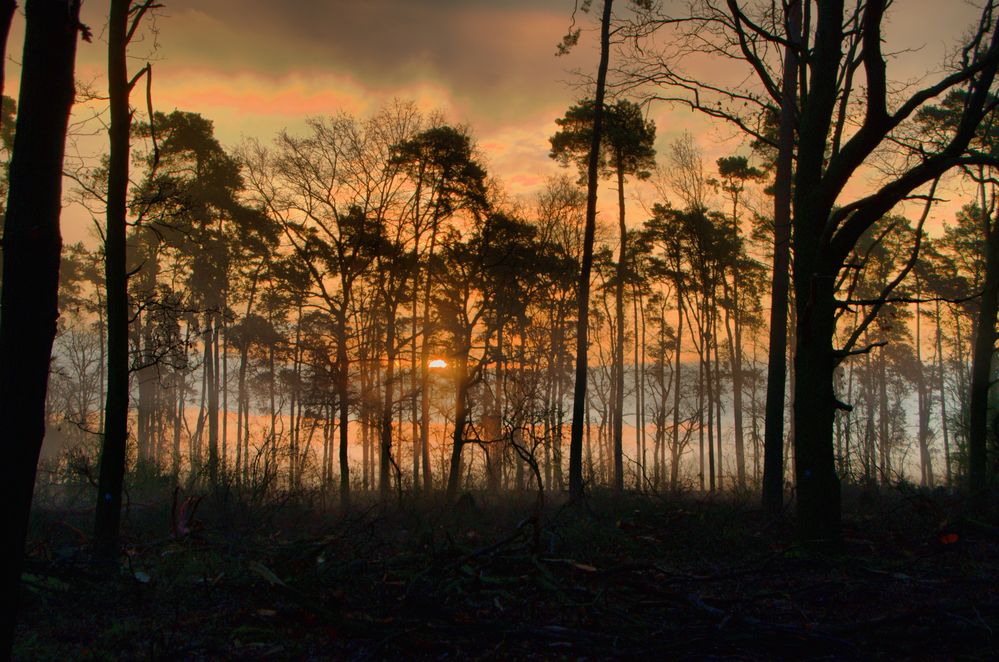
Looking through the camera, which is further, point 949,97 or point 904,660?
point 949,97

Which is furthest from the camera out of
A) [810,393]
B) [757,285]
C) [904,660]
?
[757,285]

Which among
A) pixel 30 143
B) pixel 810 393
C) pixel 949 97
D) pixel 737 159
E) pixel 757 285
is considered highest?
pixel 737 159

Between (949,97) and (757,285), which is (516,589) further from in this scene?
(757,285)

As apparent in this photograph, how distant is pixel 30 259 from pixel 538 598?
4.18m

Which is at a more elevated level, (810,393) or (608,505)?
(810,393)

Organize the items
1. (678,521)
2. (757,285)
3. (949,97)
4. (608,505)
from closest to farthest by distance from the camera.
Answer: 1. (678,521)
2. (608,505)
3. (949,97)
4. (757,285)

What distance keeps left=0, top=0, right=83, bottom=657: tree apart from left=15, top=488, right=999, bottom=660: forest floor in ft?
4.45

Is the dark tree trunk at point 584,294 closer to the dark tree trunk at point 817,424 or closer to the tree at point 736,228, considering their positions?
the dark tree trunk at point 817,424

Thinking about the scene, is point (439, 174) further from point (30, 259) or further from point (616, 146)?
point (30, 259)


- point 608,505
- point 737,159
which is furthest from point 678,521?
point 737,159

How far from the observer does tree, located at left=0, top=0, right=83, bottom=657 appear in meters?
3.27

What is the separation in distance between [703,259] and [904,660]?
23.0m

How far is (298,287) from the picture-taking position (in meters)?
21.2

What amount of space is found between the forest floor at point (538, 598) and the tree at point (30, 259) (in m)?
1.36
